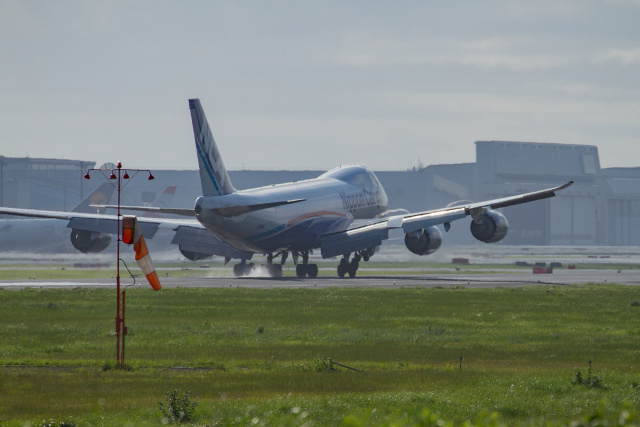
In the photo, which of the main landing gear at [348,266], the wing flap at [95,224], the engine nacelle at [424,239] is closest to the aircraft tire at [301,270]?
the main landing gear at [348,266]

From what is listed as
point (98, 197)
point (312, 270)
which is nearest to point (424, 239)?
point (312, 270)

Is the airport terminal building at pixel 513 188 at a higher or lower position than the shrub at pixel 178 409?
higher

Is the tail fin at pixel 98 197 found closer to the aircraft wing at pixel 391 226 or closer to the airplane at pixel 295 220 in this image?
the airplane at pixel 295 220


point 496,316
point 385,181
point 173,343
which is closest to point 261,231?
point 496,316

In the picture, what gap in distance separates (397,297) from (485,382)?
27.9 metres

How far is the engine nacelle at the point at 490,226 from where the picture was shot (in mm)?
62500

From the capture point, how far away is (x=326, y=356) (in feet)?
86.8

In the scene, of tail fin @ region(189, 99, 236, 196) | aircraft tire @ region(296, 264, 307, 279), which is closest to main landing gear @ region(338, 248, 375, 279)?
aircraft tire @ region(296, 264, 307, 279)

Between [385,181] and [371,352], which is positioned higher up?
[385,181]

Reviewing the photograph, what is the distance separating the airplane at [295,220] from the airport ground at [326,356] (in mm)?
6940

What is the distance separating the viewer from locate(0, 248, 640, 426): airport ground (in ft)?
56.3

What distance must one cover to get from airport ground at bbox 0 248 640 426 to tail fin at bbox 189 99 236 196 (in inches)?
282

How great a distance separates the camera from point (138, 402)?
18.4m

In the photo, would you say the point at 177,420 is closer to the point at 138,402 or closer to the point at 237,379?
the point at 138,402
